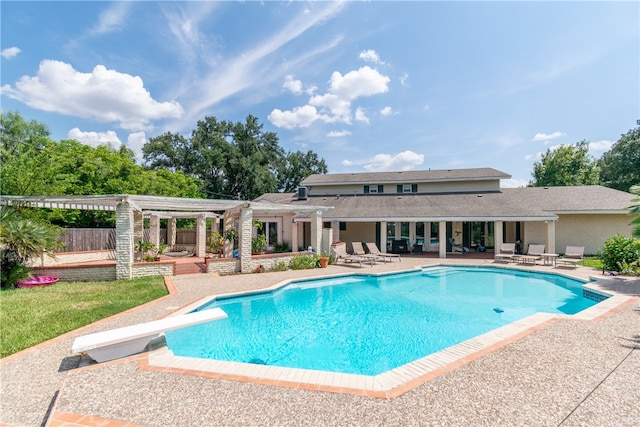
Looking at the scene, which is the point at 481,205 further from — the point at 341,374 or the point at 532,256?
the point at 341,374

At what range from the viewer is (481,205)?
23.1 metres

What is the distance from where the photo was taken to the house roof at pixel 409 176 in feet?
88.9

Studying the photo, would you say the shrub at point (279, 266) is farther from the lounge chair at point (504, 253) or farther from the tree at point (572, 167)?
the tree at point (572, 167)

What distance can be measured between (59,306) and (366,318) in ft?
31.3

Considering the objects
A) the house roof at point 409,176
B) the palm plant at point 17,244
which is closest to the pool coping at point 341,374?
the palm plant at point 17,244

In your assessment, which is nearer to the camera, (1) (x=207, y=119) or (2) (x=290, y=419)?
(2) (x=290, y=419)

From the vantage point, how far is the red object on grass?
11521 mm

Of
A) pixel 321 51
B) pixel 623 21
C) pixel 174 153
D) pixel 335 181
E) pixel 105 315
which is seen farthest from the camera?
pixel 174 153

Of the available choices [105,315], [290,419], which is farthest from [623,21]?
[105,315]

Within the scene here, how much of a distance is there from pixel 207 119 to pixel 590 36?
150 feet

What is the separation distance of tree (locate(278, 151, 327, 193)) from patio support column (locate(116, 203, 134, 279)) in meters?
40.2

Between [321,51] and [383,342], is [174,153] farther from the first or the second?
[383,342]

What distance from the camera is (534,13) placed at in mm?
12602

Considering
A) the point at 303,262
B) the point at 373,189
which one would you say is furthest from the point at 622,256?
the point at 373,189
